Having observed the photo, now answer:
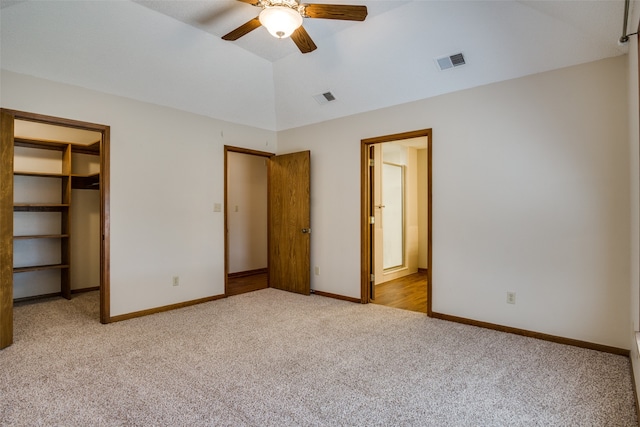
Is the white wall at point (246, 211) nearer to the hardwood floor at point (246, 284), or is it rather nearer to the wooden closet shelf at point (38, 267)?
the hardwood floor at point (246, 284)

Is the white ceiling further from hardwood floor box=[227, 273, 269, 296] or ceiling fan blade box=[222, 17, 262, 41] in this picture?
hardwood floor box=[227, 273, 269, 296]

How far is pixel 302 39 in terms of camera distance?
106 inches

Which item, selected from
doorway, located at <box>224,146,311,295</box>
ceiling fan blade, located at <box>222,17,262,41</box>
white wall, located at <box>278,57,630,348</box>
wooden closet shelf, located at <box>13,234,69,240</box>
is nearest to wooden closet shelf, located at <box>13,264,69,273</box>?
wooden closet shelf, located at <box>13,234,69,240</box>

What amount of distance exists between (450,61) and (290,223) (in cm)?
286

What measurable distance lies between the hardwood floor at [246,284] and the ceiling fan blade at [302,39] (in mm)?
3382

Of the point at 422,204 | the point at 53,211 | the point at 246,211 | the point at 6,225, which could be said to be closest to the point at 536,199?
the point at 422,204

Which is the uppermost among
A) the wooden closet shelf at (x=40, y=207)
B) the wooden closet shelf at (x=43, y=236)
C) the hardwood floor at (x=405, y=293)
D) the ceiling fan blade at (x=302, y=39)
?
the ceiling fan blade at (x=302, y=39)

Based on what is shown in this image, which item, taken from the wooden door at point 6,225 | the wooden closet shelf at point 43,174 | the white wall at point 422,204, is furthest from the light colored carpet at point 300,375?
the white wall at point 422,204

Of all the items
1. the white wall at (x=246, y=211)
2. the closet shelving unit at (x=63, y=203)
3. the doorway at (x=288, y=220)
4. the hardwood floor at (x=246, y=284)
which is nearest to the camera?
the closet shelving unit at (x=63, y=203)

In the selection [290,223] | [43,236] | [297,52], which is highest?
[297,52]

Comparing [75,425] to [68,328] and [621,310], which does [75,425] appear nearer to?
[68,328]

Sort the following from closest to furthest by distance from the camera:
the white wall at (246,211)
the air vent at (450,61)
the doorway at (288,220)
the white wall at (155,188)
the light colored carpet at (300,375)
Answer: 1. the light colored carpet at (300,375)
2. the air vent at (450,61)
3. the white wall at (155,188)
4. the doorway at (288,220)
5. the white wall at (246,211)

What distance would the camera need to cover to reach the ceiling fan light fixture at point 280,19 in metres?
2.26

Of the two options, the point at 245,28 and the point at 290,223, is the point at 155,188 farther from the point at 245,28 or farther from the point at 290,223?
the point at 245,28
